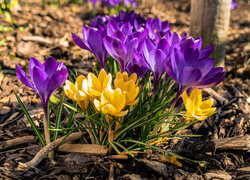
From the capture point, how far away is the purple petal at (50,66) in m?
1.06

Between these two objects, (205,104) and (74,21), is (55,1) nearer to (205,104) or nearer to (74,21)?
(74,21)

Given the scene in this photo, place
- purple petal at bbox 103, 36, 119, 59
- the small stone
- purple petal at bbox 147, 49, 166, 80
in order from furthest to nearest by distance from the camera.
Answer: the small stone < purple petal at bbox 103, 36, 119, 59 < purple petal at bbox 147, 49, 166, 80

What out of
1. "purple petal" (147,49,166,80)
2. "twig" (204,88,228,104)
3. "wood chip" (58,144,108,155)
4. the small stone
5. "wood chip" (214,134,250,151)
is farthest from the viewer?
"twig" (204,88,228,104)

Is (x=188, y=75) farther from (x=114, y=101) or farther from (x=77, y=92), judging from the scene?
(x=77, y=92)

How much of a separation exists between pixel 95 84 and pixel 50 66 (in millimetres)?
214

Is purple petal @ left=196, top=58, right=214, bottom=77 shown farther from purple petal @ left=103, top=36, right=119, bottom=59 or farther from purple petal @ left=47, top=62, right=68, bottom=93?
purple petal @ left=47, top=62, right=68, bottom=93

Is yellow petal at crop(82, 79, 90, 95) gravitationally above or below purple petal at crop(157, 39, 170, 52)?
below

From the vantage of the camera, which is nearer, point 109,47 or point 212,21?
point 109,47

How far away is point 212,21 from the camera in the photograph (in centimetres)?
198

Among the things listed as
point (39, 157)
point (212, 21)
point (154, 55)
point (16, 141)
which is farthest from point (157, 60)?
point (212, 21)

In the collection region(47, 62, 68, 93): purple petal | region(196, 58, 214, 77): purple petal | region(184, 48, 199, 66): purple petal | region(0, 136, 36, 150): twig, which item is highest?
region(184, 48, 199, 66): purple petal

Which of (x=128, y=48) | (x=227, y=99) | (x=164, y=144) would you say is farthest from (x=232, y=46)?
(x=128, y=48)

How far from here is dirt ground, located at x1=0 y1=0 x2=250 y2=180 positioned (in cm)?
124

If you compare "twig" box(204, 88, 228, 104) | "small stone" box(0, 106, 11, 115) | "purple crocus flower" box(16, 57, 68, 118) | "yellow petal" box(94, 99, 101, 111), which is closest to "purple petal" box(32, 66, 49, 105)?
"purple crocus flower" box(16, 57, 68, 118)
